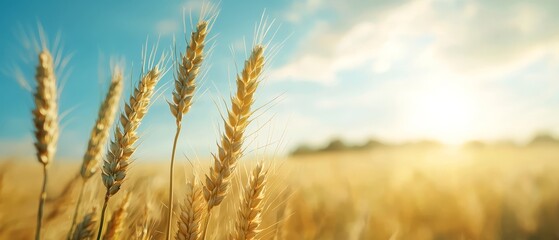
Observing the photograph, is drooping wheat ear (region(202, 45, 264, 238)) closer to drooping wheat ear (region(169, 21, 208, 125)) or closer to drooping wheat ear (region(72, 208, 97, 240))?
drooping wheat ear (region(169, 21, 208, 125))

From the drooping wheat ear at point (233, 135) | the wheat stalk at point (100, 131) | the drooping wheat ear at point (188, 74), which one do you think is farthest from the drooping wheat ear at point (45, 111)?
the drooping wheat ear at point (233, 135)

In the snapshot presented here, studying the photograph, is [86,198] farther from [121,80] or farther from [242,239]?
[242,239]

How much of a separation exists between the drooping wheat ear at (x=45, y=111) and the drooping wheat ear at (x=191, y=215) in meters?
0.44

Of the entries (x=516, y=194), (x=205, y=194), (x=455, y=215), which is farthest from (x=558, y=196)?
(x=205, y=194)

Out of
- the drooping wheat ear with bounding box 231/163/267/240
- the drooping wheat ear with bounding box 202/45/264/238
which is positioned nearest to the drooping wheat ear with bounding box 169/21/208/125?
the drooping wheat ear with bounding box 202/45/264/238

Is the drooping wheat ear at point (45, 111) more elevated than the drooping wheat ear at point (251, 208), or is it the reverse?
the drooping wheat ear at point (45, 111)

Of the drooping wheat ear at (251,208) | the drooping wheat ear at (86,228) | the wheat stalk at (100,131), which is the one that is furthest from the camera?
the drooping wheat ear at (251,208)

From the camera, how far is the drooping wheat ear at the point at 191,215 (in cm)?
143

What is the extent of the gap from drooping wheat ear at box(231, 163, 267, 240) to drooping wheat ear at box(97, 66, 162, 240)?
0.44 metres

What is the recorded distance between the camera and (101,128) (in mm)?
1543

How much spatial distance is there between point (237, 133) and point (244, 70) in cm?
26

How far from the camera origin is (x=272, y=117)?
176 cm

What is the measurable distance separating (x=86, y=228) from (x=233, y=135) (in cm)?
55

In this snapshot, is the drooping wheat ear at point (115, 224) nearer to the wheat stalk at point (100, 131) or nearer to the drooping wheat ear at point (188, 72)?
the wheat stalk at point (100, 131)
